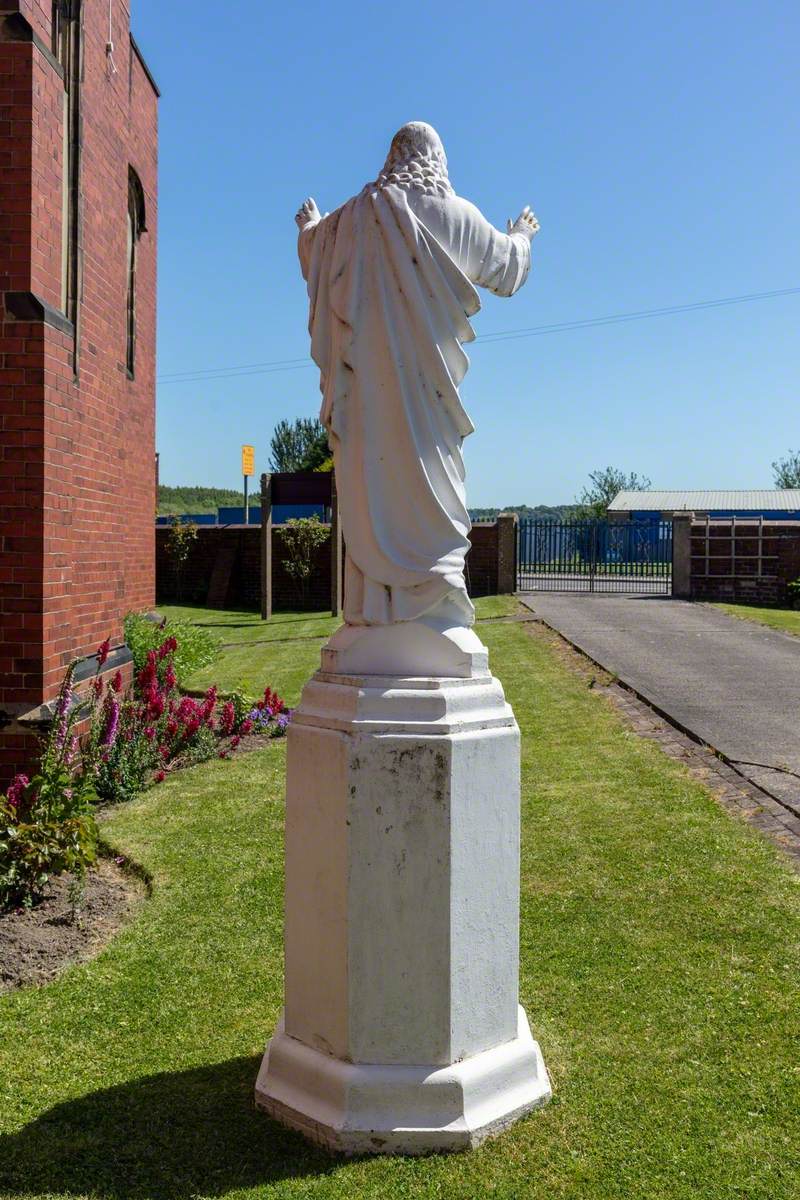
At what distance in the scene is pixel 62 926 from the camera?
4.75 meters

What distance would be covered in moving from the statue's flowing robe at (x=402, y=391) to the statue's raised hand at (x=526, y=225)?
11.6 inches

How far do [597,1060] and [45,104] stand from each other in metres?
5.76

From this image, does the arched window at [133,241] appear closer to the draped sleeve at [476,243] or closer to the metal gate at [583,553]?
the draped sleeve at [476,243]

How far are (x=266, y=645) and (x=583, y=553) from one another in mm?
14546

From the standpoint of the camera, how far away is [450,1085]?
3.04 meters

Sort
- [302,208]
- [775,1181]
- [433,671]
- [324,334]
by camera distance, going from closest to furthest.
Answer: [775,1181], [433,671], [324,334], [302,208]

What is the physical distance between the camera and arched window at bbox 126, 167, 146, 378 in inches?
376

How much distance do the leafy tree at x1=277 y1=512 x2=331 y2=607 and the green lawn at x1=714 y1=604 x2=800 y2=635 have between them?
836 centimetres

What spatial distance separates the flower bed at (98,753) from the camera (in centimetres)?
480

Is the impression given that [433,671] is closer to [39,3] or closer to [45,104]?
[45,104]

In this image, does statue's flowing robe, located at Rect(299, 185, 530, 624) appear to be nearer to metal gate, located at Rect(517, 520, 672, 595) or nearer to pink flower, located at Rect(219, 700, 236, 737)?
pink flower, located at Rect(219, 700, 236, 737)

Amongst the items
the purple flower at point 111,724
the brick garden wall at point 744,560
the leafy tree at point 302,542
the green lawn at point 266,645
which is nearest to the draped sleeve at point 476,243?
the purple flower at point 111,724

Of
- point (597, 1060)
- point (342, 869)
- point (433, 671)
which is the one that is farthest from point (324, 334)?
point (597, 1060)

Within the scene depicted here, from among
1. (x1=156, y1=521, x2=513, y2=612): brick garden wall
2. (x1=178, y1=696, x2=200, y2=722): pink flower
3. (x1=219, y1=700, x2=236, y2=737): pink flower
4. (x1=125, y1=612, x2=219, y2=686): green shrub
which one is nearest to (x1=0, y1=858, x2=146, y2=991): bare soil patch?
(x1=178, y1=696, x2=200, y2=722): pink flower
